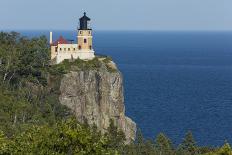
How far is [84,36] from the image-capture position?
324 ft

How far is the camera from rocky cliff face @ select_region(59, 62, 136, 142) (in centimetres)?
8556

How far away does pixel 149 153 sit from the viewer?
7694 cm

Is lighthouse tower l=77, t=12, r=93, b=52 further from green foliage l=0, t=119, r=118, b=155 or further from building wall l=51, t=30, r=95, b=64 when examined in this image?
green foliage l=0, t=119, r=118, b=155

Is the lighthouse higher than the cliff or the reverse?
higher

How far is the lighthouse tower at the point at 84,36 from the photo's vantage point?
9750 cm

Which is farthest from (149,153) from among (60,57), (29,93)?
(60,57)

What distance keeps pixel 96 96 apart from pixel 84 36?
1394 centimetres

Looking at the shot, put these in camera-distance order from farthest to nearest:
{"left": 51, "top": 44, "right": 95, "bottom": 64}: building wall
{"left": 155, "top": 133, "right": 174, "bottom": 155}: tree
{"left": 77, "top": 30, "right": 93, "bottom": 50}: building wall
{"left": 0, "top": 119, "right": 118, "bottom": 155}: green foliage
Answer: {"left": 77, "top": 30, "right": 93, "bottom": 50}: building wall, {"left": 51, "top": 44, "right": 95, "bottom": 64}: building wall, {"left": 155, "top": 133, "right": 174, "bottom": 155}: tree, {"left": 0, "top": 119, "right": 118, "bottom": 155}: green foliage

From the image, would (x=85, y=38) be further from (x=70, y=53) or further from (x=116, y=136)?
(x=116, y=136)

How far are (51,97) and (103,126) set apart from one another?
8.99 m

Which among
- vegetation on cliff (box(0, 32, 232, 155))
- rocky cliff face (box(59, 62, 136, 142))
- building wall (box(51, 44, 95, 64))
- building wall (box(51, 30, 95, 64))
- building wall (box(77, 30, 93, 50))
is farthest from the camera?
building wall (box(77, 30, 93, 50))

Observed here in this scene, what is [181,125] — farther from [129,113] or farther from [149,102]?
[149,102]

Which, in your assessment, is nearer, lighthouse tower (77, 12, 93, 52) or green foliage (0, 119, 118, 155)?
green foliage (0, 119, 118, 155)
